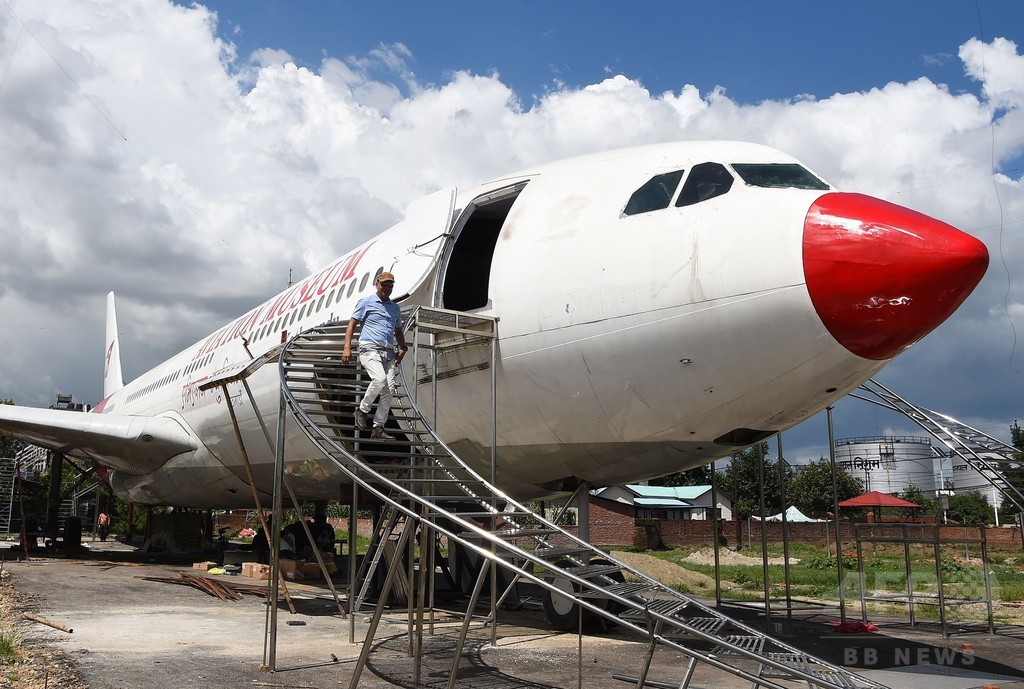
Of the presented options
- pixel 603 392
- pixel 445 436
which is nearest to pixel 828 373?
pixel 603 392

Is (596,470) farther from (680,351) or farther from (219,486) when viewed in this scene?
(219,486)

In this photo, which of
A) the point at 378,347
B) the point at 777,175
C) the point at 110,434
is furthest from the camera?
the point at 110,434

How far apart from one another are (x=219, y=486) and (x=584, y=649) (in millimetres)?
10174

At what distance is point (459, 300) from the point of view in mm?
9664

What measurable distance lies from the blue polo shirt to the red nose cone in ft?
11.3

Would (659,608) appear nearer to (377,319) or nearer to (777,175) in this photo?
(377,319)

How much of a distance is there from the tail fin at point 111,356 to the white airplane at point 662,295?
22.3 metres

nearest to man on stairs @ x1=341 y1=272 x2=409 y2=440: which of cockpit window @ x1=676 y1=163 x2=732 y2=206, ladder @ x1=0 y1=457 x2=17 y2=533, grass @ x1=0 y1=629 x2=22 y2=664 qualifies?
cockpit window @ x1=676 y1=163 x2=732 y2=206

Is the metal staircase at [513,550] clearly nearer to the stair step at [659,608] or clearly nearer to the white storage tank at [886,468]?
the stair step at [659,608]

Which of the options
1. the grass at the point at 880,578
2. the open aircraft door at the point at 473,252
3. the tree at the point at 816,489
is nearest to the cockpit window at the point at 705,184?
the open aircraft door at the point at 473,252

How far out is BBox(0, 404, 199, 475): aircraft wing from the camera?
16.1 m

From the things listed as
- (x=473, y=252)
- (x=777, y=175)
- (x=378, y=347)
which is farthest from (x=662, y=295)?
(x=473, y=252)

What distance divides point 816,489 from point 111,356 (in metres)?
55.9

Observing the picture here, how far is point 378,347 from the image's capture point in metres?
7.34
